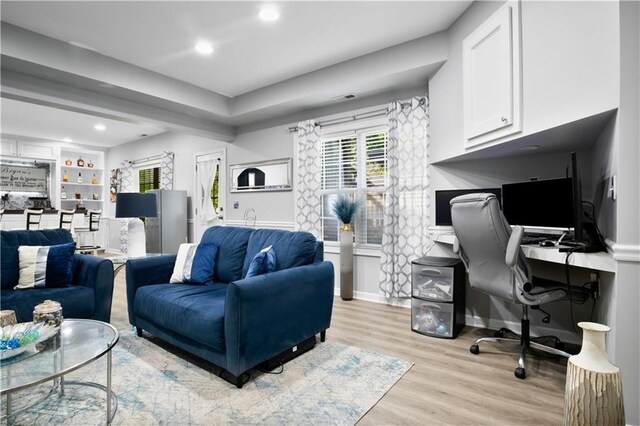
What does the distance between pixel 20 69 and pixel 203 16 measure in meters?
1.91

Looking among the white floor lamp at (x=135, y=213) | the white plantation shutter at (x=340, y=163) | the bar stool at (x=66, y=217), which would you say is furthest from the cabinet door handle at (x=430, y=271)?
the bar stool at (x=66, y=217)

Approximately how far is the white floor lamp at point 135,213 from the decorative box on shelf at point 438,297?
2.89 m

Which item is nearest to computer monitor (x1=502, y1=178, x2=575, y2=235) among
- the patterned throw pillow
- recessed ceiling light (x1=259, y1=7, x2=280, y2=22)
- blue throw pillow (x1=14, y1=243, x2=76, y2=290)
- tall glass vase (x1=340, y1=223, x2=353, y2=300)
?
tall glass vase (x1=340, y1=223, x2=353, y2=300)

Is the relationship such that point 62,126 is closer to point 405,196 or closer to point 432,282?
point 405,196

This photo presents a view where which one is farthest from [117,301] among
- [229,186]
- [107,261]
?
[229,186]

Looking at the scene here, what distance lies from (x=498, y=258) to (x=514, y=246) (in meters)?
0.22

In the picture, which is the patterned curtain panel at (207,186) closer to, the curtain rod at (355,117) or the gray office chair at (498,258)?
the curtain rod at (355,117)

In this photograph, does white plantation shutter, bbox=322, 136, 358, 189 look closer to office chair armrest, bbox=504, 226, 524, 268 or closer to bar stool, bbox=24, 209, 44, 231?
office chair armrest, bbox=504, 226, 524, 268

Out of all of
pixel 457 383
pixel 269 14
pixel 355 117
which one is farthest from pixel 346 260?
pixel 269 14

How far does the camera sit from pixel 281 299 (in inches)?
86.1

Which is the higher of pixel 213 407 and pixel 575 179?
pixel 575 179

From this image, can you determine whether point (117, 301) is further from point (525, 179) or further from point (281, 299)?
point (525, 179)

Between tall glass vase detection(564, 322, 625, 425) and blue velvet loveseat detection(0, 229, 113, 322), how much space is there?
316 centimetres

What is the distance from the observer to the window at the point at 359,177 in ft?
13.1
